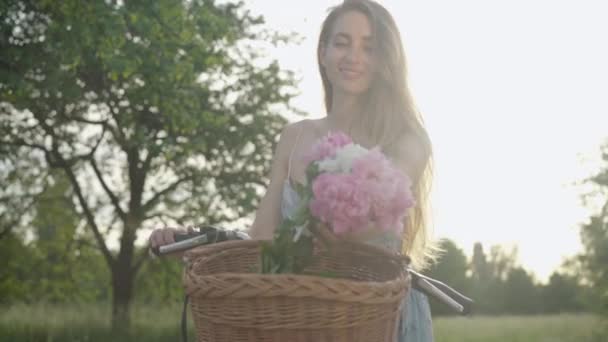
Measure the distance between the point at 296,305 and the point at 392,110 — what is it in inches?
61.0

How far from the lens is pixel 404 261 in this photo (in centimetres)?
186

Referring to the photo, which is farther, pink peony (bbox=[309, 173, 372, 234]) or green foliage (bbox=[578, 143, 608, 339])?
green foliage (bbox=[578, 143, 608, 339])

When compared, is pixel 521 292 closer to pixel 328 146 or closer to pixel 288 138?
pixel 288 138

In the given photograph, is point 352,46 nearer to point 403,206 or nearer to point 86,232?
point 403,206

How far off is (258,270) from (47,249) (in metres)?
18.0

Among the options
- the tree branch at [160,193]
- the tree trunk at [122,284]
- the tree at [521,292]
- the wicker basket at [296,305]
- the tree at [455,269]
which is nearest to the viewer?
the wicker basket at [296,305]

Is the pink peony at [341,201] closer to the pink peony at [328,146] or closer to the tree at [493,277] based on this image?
the pink peony at [328,146]

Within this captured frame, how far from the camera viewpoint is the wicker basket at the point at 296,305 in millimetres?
1623

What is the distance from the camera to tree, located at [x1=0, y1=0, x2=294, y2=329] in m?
9.60

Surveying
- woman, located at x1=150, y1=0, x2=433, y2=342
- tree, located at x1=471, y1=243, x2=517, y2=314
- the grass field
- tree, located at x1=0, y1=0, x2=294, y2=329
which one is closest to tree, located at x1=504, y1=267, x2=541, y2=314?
tree, located at x1=471, y1=243, x2=517, y2=314

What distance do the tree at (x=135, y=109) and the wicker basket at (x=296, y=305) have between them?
728 centimetres

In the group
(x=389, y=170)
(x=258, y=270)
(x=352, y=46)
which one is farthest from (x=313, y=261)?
(x=352, y=46)

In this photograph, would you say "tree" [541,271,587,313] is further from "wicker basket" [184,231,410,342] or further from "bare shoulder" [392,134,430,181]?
"wicker basket" [184,231,410,342]

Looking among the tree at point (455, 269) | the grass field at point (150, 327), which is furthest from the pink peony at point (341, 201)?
the tree at point (455, 269)
